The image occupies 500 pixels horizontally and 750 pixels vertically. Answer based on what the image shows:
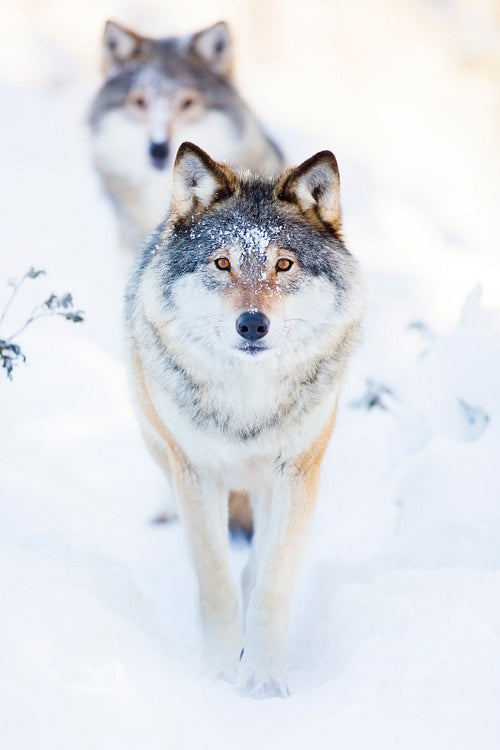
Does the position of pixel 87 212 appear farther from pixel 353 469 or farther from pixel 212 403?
pixel 212 403

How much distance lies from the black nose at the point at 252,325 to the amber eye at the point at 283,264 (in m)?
0.26

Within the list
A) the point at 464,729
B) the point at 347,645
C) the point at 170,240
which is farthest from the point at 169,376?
the point at 464,729

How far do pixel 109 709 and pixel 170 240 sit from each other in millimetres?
1771

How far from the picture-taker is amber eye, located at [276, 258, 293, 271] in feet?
9.82

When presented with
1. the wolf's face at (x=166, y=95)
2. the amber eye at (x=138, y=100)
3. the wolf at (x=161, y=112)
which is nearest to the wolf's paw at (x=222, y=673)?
the wolf at (x=161, y=112)

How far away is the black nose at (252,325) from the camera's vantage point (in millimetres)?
2807

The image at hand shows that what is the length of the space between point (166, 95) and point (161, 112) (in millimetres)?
169

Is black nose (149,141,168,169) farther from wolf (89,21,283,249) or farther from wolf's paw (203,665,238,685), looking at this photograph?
wolf's paw (203,665,238,685)

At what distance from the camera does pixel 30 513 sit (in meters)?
3.65

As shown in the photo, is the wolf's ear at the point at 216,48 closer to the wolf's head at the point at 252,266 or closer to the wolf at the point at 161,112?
the wolf at the point at 161,112

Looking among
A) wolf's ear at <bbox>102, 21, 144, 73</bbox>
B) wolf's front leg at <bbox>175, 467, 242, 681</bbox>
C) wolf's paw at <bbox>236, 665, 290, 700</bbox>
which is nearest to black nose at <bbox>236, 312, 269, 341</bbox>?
wolf's front leg at <bbox>175, 467, 242, 681</bbox>

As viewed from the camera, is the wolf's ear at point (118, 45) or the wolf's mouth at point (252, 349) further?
the wolf's ear at point (118, 45)

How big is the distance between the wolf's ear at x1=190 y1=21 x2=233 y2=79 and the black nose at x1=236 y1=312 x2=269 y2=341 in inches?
229

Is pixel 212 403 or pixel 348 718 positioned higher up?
pixel 212 403
